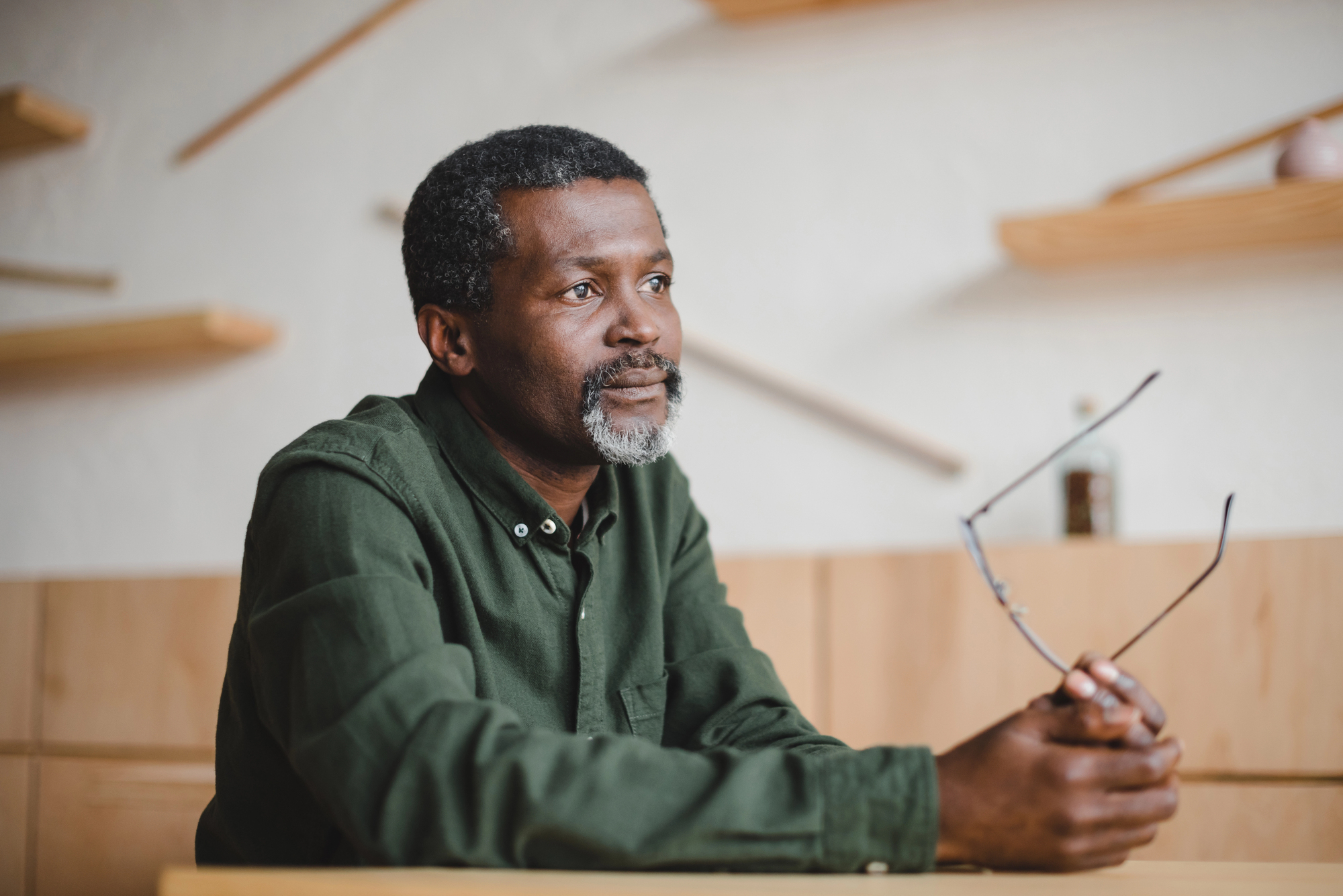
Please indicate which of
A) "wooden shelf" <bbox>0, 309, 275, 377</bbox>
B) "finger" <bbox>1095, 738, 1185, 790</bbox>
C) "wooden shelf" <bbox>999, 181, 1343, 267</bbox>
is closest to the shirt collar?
"finger" <bbox>1095, 738, 1185, 790</bbox>

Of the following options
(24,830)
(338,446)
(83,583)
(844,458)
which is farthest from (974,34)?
(24,830)

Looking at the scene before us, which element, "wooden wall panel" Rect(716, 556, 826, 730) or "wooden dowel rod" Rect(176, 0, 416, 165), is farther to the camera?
"wooden dowel rod" Rect(176, 0, 416, 165)

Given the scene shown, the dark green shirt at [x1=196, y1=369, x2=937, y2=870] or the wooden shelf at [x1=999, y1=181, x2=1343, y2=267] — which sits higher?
the wooden shelf at [x1=999, y1=181, x2=1343, y2=267]

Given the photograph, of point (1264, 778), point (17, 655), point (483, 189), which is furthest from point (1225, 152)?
point (17, 655)

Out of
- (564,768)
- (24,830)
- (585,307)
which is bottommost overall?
(24,830)

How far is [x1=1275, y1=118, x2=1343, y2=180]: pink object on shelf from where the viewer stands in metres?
1.69

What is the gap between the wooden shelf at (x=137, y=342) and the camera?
2.46 meters

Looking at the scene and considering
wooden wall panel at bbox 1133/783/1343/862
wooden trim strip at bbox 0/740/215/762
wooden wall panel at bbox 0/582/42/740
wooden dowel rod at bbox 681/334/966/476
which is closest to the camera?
wooden wall panel at bbox 1133/783/1343/862

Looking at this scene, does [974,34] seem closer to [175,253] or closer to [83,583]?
[175,253]

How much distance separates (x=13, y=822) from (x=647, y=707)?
1.84 m

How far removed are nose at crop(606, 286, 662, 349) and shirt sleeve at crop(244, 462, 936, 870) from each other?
1.54 feet

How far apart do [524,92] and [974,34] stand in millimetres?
1003

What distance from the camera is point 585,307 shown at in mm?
1170

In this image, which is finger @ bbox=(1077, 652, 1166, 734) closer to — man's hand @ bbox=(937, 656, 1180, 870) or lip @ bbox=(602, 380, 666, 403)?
man's hand @ bbox=(937, 656, 1180, 870)
